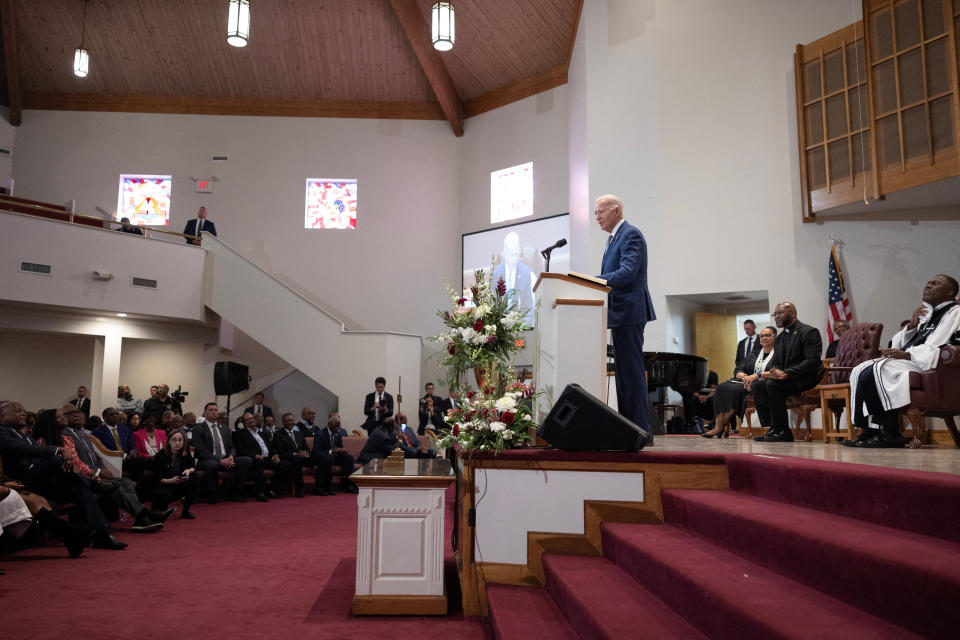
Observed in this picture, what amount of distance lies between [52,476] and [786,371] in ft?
17.6

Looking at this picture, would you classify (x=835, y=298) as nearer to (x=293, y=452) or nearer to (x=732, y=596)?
(x=293, y=452)

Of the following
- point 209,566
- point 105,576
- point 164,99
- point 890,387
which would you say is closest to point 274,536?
point 209,566

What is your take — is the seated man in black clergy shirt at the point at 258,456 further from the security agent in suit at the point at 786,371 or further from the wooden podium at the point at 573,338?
the security agent in suit at the point at 786,371

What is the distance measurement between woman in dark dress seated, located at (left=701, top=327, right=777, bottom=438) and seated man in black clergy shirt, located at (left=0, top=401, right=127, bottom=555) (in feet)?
16.0

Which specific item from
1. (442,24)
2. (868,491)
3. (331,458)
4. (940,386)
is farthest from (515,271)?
(868,491)

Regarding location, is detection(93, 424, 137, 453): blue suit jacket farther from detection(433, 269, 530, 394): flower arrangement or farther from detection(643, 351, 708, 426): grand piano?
detection(643, 351, 708, 426): grand piano

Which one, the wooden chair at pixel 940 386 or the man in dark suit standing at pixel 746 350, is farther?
the man in dark suit standing at pixel 746 350

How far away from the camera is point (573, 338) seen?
3768 millimetres

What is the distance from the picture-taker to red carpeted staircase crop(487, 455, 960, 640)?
1.72 metres

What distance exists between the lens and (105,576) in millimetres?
4168

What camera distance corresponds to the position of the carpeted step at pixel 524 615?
2725 millimetres

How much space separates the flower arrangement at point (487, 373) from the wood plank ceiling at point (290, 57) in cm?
832

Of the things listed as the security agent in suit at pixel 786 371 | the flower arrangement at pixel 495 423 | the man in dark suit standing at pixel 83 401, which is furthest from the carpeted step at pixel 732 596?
the man in dark suit standing at pixel 83 401

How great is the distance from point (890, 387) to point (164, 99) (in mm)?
13498
